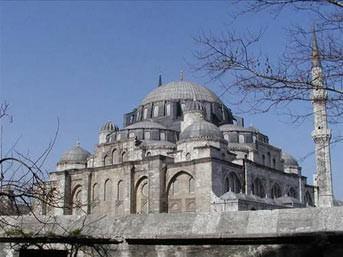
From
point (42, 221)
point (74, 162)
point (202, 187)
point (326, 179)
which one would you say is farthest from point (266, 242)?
point (74, 162)

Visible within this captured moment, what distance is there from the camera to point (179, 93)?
196ft

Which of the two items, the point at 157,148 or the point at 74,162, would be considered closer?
the point at 157,148

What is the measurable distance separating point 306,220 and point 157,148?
44162 mm

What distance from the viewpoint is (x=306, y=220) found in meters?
5.75

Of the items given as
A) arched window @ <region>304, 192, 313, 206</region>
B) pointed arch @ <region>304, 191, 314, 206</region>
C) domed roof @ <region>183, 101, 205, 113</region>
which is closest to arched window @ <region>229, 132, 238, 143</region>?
domed roof @ <region>183, 101, 205, 113</region>

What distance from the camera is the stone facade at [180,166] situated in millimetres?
42500

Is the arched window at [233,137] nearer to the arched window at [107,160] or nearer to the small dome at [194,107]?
the small dome at [194,107]

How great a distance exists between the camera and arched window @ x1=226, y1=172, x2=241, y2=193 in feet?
143

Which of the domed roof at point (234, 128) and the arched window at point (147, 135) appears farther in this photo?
the domed roof at point (234, 128)

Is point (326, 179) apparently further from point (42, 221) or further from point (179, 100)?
point (42, 221)

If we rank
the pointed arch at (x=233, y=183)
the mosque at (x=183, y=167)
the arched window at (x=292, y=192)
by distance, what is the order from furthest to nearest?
the arched window at (x=292, y=192) < the pointed arch at (x=233, y=183) < the mosque at (x=183, y=167)

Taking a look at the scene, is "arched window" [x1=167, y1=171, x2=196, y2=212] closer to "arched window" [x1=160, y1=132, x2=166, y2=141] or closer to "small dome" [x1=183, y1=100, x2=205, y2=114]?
"arched window" [x1=160, y1=132, x2=166, y2=141]

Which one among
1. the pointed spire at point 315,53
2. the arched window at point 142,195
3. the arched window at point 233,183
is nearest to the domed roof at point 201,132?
the arched window at point 233,183

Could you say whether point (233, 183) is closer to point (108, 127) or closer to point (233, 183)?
point (233, 183)
